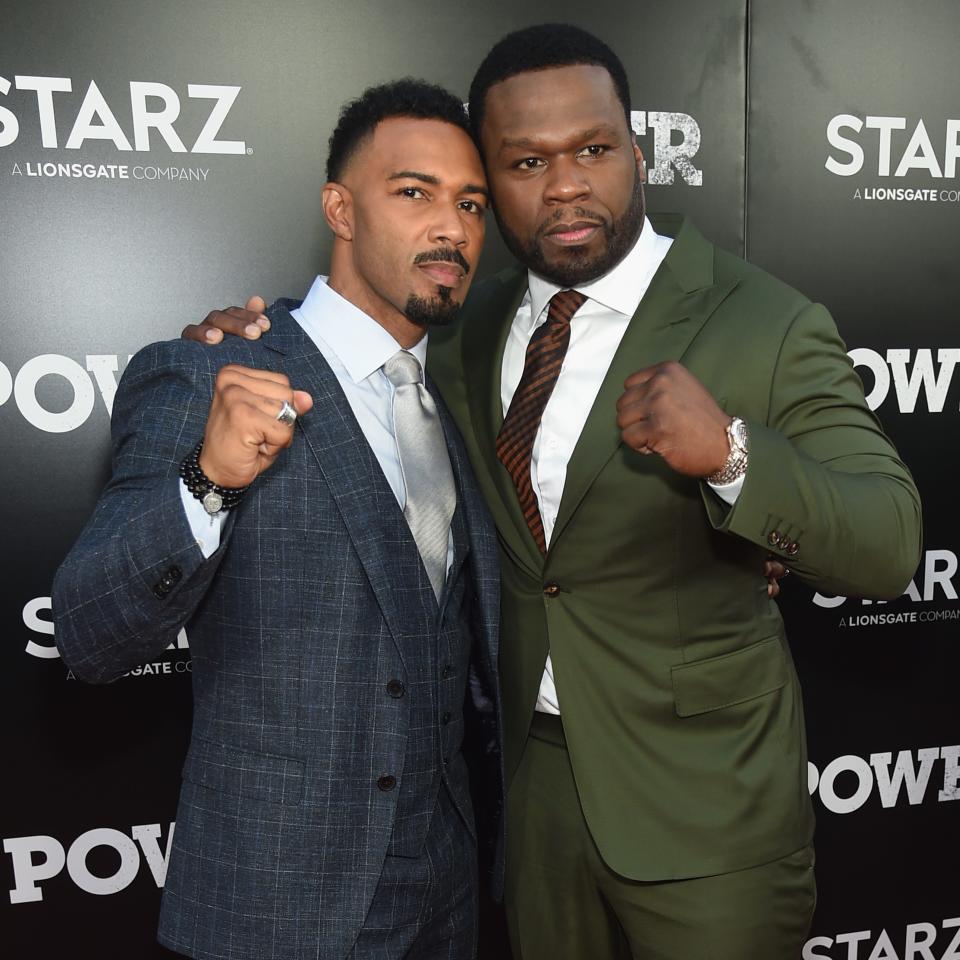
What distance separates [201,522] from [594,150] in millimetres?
962

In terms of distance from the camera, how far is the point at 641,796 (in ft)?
5.54

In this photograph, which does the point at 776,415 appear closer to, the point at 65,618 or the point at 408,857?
the point at 408,857

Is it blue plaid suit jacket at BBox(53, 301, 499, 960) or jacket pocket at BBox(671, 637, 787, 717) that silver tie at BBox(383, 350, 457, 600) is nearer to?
blue plaid suit jacket at BBox(53, 301, 499, 960)

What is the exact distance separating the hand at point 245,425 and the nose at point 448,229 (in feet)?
1.89

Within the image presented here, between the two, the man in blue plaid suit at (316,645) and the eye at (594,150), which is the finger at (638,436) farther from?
the eye at (594,150)

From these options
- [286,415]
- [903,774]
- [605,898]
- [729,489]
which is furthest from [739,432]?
[903,774]

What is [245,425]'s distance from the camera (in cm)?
115

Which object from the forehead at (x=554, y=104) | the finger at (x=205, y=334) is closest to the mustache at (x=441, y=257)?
the forehead at (x=554, y=104)

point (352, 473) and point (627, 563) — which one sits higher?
point (352, 473)

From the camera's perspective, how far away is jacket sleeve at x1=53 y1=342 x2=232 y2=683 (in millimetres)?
1216

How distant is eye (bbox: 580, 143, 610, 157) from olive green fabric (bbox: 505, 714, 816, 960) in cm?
98

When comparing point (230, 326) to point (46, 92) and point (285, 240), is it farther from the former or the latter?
A: point (46, 92)

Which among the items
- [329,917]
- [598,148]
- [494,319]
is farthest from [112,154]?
[329,917]

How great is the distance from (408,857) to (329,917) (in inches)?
5.7
